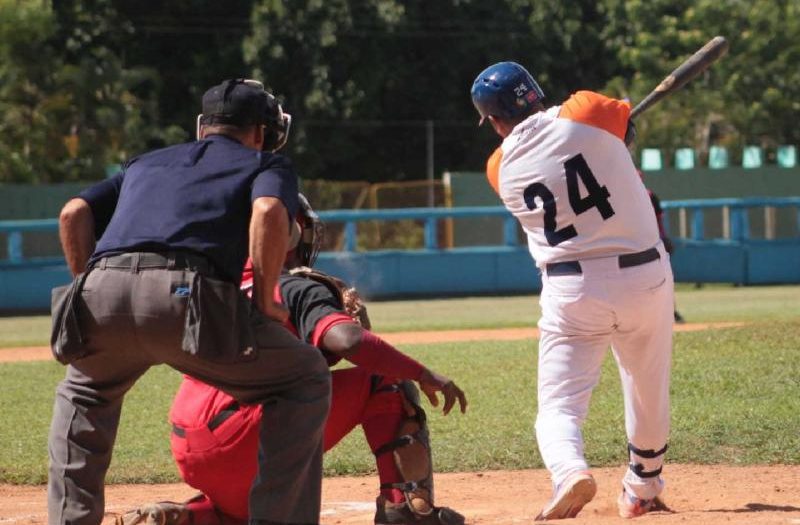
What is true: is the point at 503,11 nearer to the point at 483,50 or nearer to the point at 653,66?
the point at 483,50

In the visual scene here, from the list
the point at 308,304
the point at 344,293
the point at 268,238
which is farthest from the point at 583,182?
the point at 268,238

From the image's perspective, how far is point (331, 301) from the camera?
514cm

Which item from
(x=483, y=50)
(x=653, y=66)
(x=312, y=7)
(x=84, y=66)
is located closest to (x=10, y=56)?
(x=84, y=66)

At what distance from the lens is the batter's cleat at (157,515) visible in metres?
5.15

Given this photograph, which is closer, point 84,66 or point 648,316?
point 648,316

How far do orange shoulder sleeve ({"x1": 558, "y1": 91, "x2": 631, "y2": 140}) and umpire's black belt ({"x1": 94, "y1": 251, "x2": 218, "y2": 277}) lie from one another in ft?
5.61

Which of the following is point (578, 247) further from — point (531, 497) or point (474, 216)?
point (474, 216)

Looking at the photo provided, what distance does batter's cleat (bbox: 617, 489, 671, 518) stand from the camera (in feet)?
19.5

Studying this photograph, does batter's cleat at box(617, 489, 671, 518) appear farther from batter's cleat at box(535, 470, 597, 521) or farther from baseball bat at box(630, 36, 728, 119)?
baseball bat at box(630, 36, 728, 119)

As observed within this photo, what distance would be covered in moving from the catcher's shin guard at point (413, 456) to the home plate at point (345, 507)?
0.92 m

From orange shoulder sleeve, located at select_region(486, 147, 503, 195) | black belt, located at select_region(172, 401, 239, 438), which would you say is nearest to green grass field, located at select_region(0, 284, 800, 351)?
orange shoulder sleeve, located at select_region(486, 147, 503, 195)

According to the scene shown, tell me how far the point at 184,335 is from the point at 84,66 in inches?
1147

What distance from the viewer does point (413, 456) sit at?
534cm

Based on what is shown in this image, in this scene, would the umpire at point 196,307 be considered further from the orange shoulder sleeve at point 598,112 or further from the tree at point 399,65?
the tree at point 399,65
